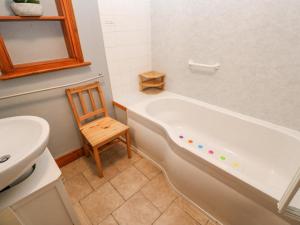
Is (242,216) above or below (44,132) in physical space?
below

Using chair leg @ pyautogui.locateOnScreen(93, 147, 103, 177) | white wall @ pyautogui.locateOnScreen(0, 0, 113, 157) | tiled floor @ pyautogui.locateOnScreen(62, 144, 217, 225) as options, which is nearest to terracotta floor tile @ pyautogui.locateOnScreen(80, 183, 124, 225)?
tiled floor @ pyautogui.locateOnScreen(62, 144, 217, 225)

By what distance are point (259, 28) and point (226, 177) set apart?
1.18m

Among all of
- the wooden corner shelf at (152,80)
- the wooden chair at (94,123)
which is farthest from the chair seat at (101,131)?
the wooden corner shelf at (152,80)

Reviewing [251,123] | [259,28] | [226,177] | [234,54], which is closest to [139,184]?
[226,177]

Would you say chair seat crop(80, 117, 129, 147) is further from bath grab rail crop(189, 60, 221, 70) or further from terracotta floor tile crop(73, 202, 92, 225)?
bath grab rail crop(189, 60, 221, 70)

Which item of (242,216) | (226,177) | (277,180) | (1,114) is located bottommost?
(277,180)

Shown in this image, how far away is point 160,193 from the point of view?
1412mm

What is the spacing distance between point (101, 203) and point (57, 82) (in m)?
1.13

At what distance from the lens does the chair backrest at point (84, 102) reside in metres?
1.56

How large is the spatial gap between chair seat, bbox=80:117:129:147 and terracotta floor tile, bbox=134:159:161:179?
0.42m

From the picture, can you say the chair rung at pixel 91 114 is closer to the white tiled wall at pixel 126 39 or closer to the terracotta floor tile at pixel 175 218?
the white tiled wall at pixel 126 39

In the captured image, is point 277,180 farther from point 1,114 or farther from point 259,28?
point 1,114

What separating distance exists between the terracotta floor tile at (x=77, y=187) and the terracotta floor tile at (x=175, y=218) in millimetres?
690

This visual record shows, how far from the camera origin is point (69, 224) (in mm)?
1008
